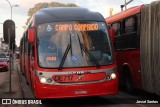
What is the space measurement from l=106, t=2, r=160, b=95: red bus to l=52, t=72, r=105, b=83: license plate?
1.70 metres

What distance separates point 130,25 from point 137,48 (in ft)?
4.41

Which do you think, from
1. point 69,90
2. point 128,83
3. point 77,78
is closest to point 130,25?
point 128,83

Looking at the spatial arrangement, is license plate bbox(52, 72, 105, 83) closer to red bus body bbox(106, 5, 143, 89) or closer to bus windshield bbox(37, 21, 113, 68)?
bus windshield bbox(37, 21, 113, 68)

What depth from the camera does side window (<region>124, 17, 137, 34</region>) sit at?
1423 centimetres

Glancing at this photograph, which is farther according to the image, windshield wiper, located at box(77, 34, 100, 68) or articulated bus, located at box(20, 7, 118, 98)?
windshield wiper, located at box(77, 34, 100, 68)

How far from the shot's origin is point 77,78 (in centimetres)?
1141

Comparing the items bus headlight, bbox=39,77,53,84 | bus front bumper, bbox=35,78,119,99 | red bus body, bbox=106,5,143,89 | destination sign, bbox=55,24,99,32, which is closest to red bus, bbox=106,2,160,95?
red bus body, bbox=106,5,143,89

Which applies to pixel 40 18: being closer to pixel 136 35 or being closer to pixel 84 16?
pixel 84 16

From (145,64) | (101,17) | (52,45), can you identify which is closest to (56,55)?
(52,45)

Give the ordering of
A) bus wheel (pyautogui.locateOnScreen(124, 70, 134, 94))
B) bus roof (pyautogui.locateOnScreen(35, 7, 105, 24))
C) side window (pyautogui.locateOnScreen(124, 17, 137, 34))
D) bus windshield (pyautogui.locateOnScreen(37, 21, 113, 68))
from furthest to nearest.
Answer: bus wheel (pyautogui.locateOnScreen(124, 70, 134, 94)), side window (pyautogui.locateOnScreen(124, 17, 137, 34)), bus roof (pyautogui.locateOnScreen(35, 7, 105, 24)), bus windshield (pyautogui.locateOnScreen(37, 21, 113, 68))

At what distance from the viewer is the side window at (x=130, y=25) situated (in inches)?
560

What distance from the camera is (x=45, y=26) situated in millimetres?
12156

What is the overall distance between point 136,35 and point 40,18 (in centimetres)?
339

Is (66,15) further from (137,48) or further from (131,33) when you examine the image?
(131,33)
